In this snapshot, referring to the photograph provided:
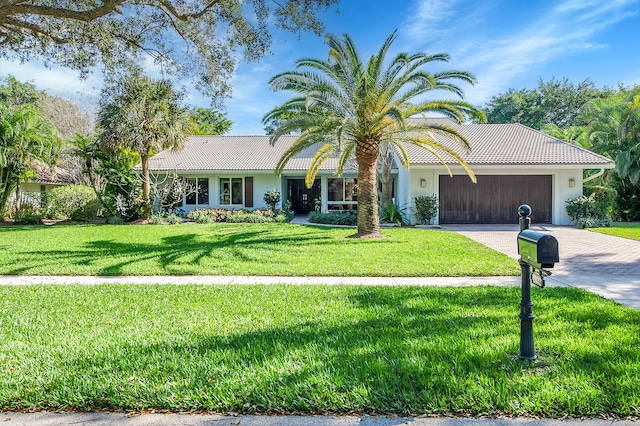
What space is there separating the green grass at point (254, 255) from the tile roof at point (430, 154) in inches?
282

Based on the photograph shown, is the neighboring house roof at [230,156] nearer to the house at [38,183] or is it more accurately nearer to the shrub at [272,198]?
the shrub at [272,198]

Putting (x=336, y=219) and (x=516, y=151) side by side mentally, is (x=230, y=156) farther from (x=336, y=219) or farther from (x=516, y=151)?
(x=516, y=151)

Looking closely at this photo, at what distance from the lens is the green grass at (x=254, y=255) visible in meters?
8.70

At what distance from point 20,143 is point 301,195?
16.1 meters

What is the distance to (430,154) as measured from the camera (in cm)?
1928

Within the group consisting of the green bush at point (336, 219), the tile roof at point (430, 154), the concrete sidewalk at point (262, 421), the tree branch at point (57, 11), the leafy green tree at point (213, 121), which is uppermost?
the leafy green tree at point (213, 121)

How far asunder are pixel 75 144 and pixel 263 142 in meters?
11.7

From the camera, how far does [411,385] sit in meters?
3.20

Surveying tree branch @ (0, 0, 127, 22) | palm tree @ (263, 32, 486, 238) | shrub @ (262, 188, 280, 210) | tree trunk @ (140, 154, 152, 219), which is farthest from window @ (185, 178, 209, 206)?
tree branch @ (0, 0, 127, 22)

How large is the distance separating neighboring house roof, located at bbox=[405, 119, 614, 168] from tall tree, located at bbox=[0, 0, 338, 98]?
9.86m

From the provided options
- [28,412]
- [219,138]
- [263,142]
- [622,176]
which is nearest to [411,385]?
[28,412]

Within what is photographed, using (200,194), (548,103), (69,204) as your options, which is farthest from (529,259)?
(548,103)

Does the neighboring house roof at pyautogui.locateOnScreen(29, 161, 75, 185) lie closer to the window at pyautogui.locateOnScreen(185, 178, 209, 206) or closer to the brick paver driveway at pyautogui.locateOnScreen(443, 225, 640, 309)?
the window at pyautogui.locateOnScreen(185, 178, 209, 206)

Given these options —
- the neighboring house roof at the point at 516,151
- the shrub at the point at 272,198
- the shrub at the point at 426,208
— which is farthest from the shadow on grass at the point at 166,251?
the neighboring house roof at the point at 516,151
